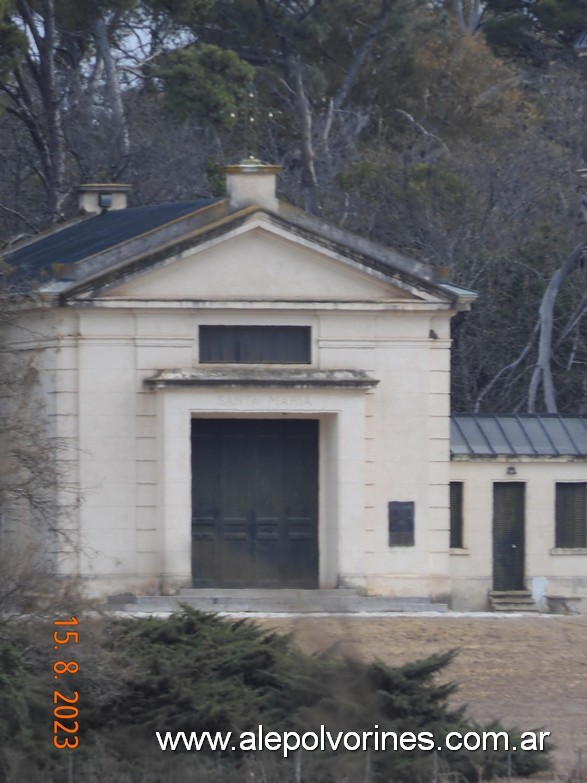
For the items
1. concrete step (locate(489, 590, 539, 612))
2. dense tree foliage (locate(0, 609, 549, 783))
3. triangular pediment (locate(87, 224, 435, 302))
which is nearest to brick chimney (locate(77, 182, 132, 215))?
triangular pediment (locate(87, 224, 435, 302))

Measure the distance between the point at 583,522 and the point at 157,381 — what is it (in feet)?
21.0

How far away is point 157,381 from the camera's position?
2280 centimetres

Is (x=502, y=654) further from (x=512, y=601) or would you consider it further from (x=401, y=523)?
(x=512, y=601)

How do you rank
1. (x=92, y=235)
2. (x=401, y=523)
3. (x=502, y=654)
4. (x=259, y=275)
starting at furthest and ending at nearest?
1. (x=92, y=235)
2. (x=401, y=523)
3. (x=259, y=275)
4. (x=502, y=654)

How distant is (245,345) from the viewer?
23.4 meters

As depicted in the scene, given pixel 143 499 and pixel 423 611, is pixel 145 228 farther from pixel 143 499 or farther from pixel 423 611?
pixel 423 611

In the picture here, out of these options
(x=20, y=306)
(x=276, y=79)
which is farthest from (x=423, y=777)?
(x=276, y=79)

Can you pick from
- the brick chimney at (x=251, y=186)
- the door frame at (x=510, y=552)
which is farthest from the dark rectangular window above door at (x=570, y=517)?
the brick chimney at (x=251, y=186)

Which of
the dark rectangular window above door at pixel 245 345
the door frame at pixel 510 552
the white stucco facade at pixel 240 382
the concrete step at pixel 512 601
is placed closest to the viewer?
the white stucco facade at pixel 240 382

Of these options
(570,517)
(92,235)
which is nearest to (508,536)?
(570,517)

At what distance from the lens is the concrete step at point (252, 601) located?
2219 cm

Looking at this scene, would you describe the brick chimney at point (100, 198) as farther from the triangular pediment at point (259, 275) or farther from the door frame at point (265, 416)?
the door frame at point (265, 416)
